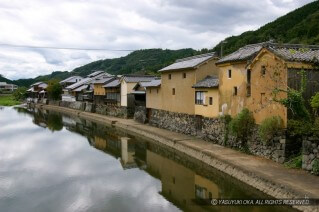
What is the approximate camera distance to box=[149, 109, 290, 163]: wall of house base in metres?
15.1

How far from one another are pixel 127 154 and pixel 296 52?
13.3 meters

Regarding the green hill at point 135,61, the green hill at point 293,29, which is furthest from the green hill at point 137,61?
the green hill at point 293,29

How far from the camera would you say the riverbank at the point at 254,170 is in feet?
37.0

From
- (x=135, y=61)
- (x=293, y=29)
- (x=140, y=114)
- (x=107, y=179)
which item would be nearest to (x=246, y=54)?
(x=107, y=179)

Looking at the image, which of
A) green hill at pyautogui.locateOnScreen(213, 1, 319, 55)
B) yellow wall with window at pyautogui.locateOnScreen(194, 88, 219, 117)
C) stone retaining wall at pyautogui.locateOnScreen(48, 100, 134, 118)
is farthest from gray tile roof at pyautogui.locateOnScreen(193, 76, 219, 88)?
green hill at pyautogui.locateOnScreen(213, 1, 319, 55)

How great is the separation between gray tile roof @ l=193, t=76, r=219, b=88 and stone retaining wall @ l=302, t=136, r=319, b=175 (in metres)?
8.83

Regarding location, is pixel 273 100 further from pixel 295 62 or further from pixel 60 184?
pixel 60 184

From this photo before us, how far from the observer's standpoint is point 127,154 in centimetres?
2319

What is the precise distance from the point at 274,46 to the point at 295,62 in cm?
165

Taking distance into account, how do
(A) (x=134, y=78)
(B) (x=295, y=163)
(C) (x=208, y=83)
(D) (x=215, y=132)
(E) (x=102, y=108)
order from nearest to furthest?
(B) (x=295, y=163) → (D) (x=215, y=132) → (C) (x=208, y=83) → (A) (x=134, y=78) → (E) (x=102, y=108)

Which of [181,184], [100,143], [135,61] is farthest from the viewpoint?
[135,61]

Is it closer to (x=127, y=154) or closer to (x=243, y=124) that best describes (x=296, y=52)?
(x=243, y=124)

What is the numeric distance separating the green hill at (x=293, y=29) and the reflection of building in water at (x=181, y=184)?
2993 cm

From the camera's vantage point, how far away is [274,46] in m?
16.2
